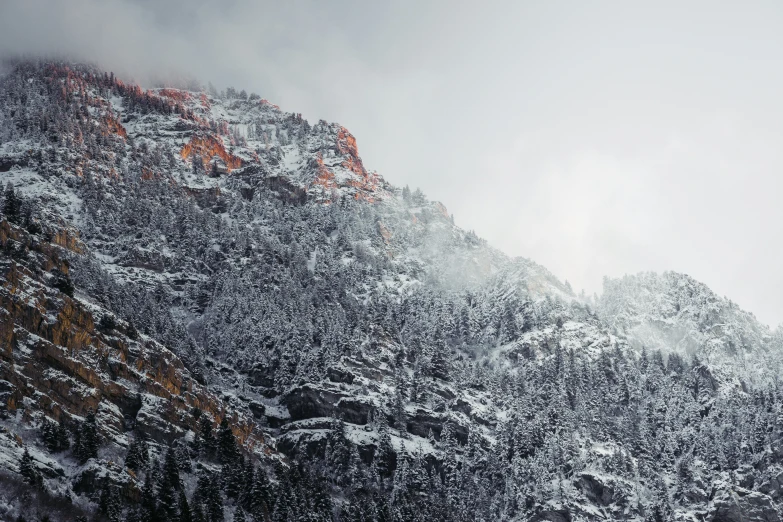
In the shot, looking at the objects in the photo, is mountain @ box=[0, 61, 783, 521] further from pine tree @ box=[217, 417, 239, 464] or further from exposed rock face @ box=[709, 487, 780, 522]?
exposed rock face @ box=[709, 487, 780, 522]

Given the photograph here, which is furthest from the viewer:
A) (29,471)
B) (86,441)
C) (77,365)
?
(77,365)

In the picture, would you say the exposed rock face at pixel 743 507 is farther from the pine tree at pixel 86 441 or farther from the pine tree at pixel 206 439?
the pine tree at pixel 86 441

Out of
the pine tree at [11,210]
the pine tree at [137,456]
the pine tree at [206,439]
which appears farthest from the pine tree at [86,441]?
the pine tree at [11,210]

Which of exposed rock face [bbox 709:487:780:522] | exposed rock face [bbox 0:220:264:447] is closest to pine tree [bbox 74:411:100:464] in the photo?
exposed rock face [bbox 0:220:264:447]

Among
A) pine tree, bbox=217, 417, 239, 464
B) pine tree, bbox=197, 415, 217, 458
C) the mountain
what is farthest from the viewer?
pine tree, bbox=217, 417, 239, 464

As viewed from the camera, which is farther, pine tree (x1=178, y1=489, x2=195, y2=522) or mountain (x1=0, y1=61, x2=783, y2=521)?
mountain (x1=0, y1=61, x2=783, y2=521)

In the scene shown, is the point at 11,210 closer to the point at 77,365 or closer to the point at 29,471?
the point at 77,365

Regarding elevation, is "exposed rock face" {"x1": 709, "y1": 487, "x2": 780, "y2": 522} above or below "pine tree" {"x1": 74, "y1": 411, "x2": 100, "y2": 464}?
above

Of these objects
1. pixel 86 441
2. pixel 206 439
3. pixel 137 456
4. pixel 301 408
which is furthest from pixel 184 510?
pixel 301 408

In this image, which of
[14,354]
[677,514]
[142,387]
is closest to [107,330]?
[142,387]

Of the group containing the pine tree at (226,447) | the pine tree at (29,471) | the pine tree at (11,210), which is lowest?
the pine tree at (29,471)

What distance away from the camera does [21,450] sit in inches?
3617

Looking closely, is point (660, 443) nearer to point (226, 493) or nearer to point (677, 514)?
point (677, 514)

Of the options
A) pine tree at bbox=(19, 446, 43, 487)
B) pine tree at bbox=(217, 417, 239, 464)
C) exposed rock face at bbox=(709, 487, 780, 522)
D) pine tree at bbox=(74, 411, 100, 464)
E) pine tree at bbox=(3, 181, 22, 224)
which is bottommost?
pine tree at bbox=(19, 446, 43, 487)
